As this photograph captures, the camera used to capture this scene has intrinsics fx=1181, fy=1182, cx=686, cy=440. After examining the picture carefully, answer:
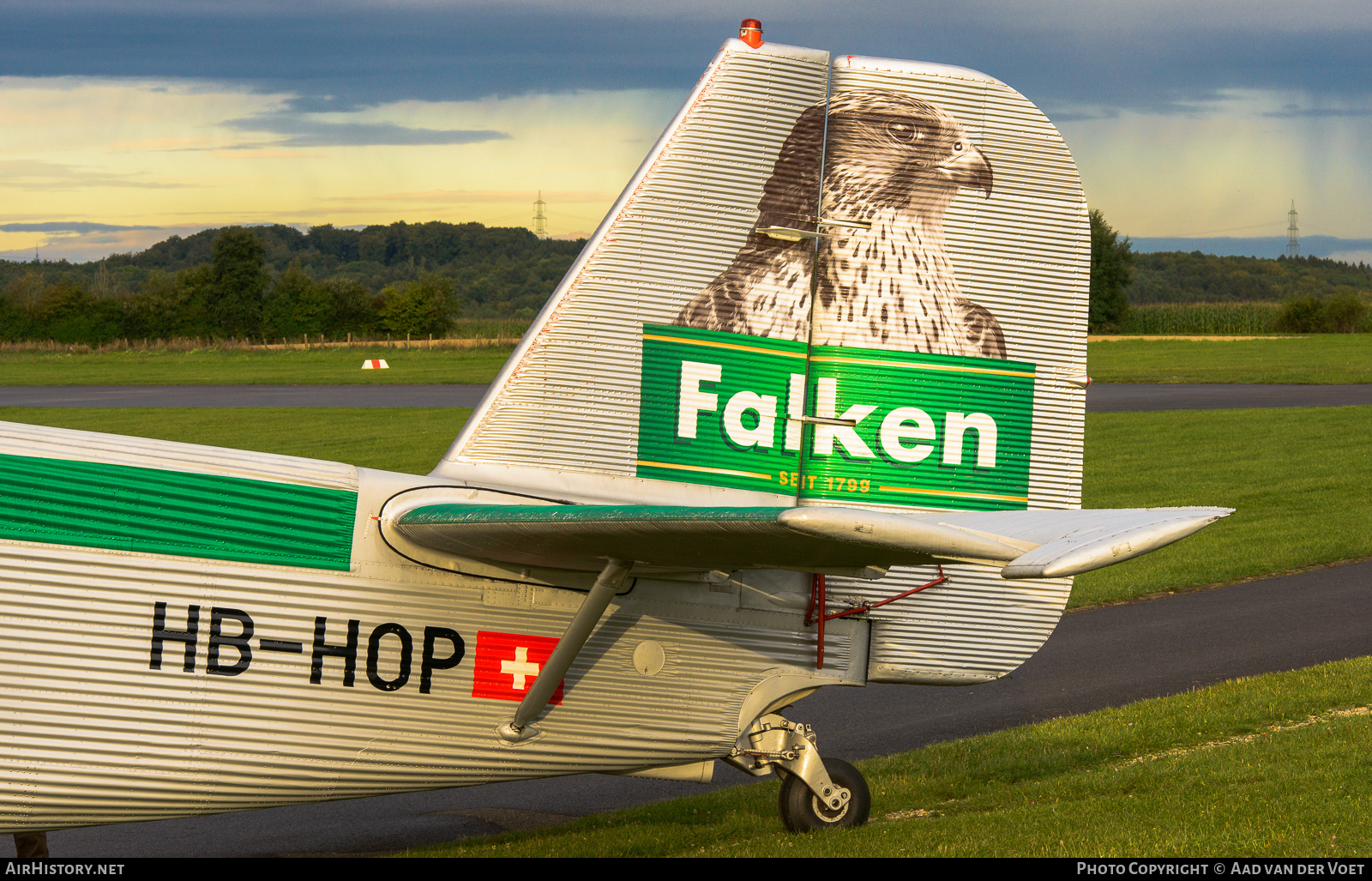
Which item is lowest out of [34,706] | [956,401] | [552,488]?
[34,706]

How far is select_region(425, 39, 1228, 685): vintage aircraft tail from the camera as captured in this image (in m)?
5.35

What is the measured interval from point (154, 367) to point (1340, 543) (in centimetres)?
5128

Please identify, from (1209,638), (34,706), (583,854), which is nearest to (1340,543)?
(1209,638)

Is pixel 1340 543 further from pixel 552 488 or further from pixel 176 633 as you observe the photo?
pixel 176 633

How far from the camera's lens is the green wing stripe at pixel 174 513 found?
14.4 ft

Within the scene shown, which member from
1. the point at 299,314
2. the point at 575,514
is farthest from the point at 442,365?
the point at 575,514

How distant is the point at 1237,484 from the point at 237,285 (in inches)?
3408

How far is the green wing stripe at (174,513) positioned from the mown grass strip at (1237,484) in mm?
5937

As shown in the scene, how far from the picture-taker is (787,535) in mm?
3461

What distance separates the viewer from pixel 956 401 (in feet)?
18.5

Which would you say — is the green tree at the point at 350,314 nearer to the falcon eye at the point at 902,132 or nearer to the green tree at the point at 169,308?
the green tree at the point at 169,308

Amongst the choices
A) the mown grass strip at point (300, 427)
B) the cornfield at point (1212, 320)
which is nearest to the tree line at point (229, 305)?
the cornfield at point (1212, 320)

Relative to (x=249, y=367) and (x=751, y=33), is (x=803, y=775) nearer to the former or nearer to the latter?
(x=751, y=33)

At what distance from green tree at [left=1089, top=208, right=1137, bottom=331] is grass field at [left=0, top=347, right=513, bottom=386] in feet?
167
